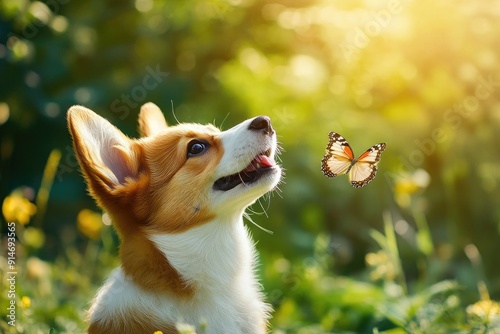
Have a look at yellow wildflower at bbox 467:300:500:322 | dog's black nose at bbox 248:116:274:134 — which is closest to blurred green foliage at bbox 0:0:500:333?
yellow wildflower at bbox 467:300:500:322

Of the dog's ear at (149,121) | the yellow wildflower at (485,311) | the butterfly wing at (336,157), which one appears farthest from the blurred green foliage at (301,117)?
the butterfly wing at (336,157)

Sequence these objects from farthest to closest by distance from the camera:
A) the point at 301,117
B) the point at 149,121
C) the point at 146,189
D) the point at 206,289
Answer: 1. the point at 301,117
2. the point at 149,121
3. the point at 146,189
4. the point at 206,289

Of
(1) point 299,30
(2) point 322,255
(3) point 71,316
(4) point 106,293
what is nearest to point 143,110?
(4) point 106,293

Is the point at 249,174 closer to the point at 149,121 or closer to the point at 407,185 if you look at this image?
the point at 149,121

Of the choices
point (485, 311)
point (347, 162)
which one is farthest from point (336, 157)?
point (485, 311)

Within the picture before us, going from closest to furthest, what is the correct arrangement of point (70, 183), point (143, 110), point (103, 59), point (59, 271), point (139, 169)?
point (139, 169)
point (143, 110)
point (59, 271)
point (70, 183)
point (103, 59)

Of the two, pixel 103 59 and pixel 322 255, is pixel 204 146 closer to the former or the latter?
pixel 322 255
